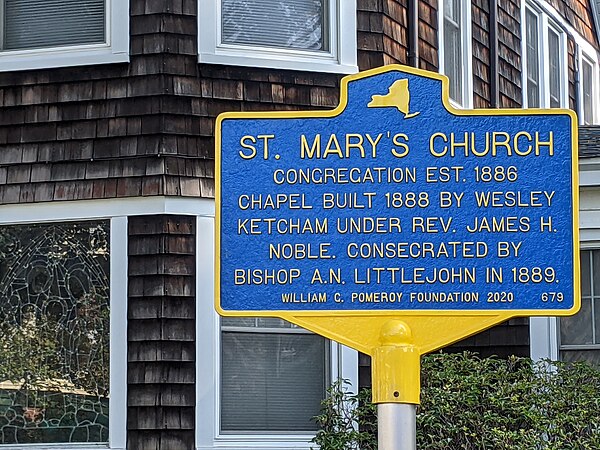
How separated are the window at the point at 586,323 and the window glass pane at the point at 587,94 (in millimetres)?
6111

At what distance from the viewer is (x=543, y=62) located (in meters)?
14.2

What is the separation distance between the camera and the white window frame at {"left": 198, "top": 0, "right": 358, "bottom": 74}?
31.1ft

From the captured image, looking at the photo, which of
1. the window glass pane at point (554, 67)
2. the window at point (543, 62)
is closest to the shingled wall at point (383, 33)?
the window at point (543, 62)

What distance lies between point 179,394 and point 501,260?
148 inches

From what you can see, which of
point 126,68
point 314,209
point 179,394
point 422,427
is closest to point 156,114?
point 126,68

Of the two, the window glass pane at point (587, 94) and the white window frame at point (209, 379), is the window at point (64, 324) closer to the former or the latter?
the white window frame at point (209, 379)

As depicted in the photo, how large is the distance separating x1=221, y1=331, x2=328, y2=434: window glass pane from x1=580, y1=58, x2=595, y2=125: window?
7.20 metres

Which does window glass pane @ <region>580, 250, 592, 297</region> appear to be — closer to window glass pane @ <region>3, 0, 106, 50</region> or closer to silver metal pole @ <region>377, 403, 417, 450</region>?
window glass pane @ <region>3, 0, 106, 50</region>

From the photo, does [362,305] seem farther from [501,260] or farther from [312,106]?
[312,106]

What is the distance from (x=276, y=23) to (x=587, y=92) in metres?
7.23

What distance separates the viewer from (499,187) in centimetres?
600

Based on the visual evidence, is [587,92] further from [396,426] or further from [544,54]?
[396,426]

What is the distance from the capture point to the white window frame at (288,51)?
31.1 ft

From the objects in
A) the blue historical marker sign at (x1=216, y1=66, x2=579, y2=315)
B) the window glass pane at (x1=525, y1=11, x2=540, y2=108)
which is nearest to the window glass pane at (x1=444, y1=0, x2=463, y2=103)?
the window glass pane at (x1=525, y1=11, x2=540, y2=108)
